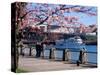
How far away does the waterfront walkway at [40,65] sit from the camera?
2.46 metres

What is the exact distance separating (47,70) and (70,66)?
25cm

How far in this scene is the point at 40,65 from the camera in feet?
8.30

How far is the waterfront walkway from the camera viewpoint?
96.8 inches

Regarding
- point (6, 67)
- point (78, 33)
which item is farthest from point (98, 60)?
point (6, 67)

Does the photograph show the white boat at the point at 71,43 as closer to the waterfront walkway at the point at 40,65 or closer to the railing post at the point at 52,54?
the railing post at the point at 52,54

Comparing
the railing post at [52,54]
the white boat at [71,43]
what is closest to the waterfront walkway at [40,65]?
the railing post at [52,54]

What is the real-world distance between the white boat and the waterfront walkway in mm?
161

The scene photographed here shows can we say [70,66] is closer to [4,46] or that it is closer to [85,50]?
[85,50]

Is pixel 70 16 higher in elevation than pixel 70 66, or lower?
higher

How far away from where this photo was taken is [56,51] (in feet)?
8.58

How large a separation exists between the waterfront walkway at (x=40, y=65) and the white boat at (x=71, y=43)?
0.53 ft

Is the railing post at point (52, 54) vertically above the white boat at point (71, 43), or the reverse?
the white boat at point (71, 43)

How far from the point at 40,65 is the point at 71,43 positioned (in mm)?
395

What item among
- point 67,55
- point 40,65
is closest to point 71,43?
point 67,55
